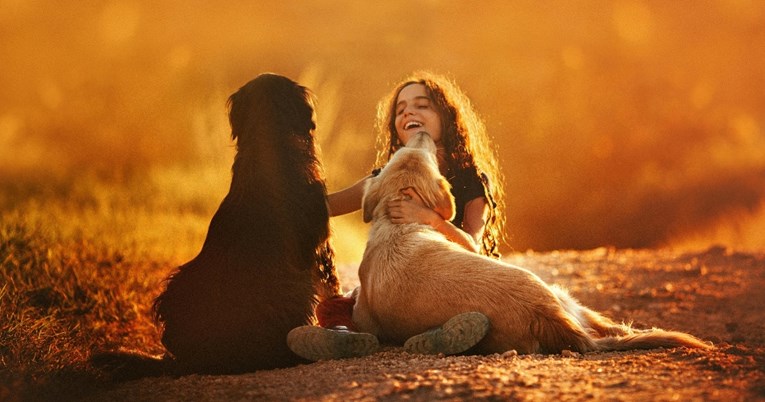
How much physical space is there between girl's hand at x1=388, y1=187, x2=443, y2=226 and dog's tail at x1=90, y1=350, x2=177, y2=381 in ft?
5.42

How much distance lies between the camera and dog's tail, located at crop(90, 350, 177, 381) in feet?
14.9

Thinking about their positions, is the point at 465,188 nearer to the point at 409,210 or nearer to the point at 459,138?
the point at 459,138

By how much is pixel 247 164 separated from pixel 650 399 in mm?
2875

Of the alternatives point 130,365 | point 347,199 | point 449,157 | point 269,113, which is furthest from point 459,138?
point 130,365

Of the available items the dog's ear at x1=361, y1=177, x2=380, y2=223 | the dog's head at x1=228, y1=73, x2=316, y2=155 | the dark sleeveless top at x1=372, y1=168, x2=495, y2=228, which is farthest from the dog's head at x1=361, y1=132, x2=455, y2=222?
the dark sleeveless top at x1=372, y1=168, x2=495, y2=228

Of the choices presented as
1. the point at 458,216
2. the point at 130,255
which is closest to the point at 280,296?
the point at 458,216

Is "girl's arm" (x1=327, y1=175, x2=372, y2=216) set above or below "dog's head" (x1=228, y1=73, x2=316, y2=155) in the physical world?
below

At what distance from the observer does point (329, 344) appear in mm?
4312

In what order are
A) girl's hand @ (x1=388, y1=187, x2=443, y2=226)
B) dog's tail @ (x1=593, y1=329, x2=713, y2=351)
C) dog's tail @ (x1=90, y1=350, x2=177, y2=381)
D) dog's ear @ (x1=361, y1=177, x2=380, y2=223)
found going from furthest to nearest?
dog's ear @ (x1=361, y1=177, x2=380, y2=223)
girl's hand @ (x1=388, y1=187, x2=443, y2=226)
dog's tail @ (x1=90, y1=350, x2=177, y2=381)
dog's tail @ (x1=593, y1=329, x2=713, y2=351)

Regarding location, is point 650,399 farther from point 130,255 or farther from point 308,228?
point 130,255

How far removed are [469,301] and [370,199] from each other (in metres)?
1.21

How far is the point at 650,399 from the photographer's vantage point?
2963mm

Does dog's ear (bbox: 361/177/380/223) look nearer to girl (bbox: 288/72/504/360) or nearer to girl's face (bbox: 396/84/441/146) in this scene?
girl (bbox: 288/72/504/360)

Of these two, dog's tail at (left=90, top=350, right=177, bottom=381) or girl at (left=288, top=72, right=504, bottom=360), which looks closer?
dog's tail at (left=90, top=350, right=177, bottom=381)
